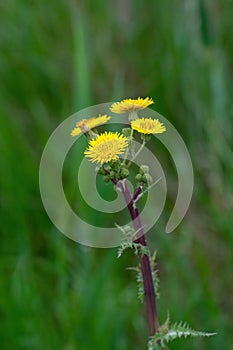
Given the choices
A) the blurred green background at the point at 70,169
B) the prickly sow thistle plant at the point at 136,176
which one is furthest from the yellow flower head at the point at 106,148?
the blurred green background at the point at 70,169

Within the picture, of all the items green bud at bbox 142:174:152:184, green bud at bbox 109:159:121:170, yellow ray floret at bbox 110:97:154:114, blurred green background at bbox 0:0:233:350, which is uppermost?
blurred green background at bbox 0:0:233:350

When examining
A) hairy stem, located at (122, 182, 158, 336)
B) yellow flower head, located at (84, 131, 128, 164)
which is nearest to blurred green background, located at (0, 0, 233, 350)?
hairy stem, located at (122, 182, 158, 336)

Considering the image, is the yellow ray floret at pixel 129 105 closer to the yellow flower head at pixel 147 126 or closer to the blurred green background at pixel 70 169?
the yellow flower head at pixel 147 126

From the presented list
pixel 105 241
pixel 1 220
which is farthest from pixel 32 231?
pixel 105 241

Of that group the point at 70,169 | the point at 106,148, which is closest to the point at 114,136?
the point at 106,148

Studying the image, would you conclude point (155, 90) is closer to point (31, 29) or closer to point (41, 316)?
point (31, 29)

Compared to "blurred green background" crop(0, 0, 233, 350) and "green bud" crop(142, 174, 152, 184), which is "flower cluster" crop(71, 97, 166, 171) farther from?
"blurred green background" crop(0, 0, 233, 350)
